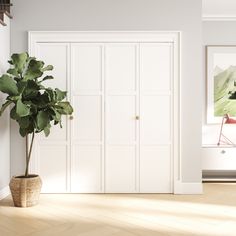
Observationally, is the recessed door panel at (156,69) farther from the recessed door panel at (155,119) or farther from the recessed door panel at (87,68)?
the recessed door panel at (87,68)

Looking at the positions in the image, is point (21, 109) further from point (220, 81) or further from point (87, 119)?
point (220, 81)

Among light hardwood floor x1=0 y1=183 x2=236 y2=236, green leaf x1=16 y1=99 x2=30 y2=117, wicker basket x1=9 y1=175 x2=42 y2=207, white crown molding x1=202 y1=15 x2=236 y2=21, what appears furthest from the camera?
white crown molding x1=202 y1=15 x2=236 y2=21

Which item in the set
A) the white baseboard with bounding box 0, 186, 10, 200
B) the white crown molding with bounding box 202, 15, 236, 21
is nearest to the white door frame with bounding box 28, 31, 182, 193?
the white baseboard with bounding box 0, 186, 10, 200

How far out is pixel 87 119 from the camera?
182 inches

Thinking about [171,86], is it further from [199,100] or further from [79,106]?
[79,106]

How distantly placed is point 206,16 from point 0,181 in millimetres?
3834

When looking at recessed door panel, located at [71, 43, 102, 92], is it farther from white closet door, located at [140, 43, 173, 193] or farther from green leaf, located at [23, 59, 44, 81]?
green leaf, located at [23, 59, 44, 81]

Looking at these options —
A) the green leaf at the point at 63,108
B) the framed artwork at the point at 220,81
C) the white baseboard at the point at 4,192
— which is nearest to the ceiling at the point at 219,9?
the framed artwork at the point at 220,81

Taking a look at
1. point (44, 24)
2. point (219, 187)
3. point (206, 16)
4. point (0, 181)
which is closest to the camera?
point (0, 181)

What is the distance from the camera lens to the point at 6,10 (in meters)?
4.50

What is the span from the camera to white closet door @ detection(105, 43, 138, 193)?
462 cm

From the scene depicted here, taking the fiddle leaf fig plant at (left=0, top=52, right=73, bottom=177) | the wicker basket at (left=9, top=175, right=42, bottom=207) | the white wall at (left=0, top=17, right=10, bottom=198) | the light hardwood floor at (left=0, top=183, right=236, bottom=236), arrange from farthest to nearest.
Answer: the white wall at (left=0, top=17, right=10, bottom=198) < the wicker basket at (left=9, top=175, right=42, bottom=207) < the fiddle leaf fig plant at (left=0, top=52, right=73, bottom=177) < the light hardwood floor at (left=0, top=183, right=236, bottom=236)

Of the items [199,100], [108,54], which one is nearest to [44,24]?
[108,54]

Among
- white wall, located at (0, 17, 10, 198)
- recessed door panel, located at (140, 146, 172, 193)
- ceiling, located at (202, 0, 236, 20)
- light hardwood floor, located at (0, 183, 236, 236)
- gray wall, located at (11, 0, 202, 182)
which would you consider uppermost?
ceiling, located at (202, 0, 236, 20)
